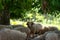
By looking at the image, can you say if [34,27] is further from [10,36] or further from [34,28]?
[10,36]

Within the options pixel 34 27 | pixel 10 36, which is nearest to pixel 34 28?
pixel 34 27

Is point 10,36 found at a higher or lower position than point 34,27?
higher

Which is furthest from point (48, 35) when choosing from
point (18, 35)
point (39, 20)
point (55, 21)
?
point (39, 20)

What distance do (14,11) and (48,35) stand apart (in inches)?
265

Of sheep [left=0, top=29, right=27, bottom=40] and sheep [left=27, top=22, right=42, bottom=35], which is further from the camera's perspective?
sheep [left=27, top=22, right=42, bottom=35]

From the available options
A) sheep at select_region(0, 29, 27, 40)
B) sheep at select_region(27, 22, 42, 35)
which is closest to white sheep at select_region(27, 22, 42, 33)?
sheep at select_region(27, 22, 42, 35)

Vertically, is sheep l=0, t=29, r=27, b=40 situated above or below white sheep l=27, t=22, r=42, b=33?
above

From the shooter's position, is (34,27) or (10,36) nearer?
(10,36)

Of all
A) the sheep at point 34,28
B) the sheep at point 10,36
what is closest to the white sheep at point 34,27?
the sheep at point 34,28

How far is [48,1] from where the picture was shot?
596 centimetres

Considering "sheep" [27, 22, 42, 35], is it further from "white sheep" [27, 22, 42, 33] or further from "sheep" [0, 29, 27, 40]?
"sheep" [0, 29, 27, 40]

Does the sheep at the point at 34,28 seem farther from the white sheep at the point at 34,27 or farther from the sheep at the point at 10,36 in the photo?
the sheep at the point at 10,36

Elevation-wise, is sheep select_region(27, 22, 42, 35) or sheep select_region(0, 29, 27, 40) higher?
sheep select_region(0, 29, 27, 40)

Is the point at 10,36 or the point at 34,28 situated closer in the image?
the point at 10,36
